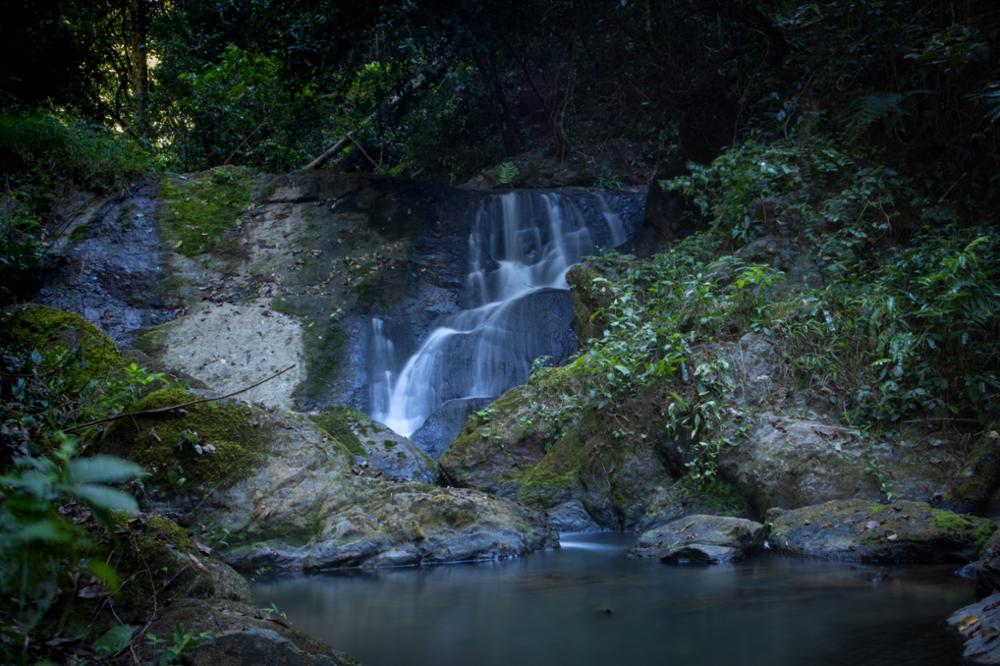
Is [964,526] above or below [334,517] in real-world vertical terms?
below

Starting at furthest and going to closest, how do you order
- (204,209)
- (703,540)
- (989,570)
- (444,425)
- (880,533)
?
(204,209), (444,425), (703,540), (880,533), (989,570)

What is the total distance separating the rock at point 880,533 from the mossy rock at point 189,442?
4.12 meters

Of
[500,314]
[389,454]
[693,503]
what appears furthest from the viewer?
[500,314]

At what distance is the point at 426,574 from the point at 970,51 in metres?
6.94

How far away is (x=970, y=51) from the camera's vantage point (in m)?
7.79

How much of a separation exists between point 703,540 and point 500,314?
21.3 ft

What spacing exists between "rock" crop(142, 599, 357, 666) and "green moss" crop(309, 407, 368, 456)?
484cm

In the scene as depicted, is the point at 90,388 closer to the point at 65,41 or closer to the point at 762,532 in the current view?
the point at 65,41

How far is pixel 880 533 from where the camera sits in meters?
5.58

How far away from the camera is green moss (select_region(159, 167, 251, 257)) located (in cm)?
1336

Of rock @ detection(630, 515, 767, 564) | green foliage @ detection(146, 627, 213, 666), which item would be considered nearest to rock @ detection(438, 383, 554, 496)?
rock @ detection(630, 515, 767, 564)

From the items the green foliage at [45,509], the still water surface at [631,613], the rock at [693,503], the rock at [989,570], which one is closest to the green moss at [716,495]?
the rock at [693,503]

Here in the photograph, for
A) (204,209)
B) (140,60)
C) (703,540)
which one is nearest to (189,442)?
(703,540)

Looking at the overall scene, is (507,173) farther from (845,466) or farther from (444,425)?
(845,466)
